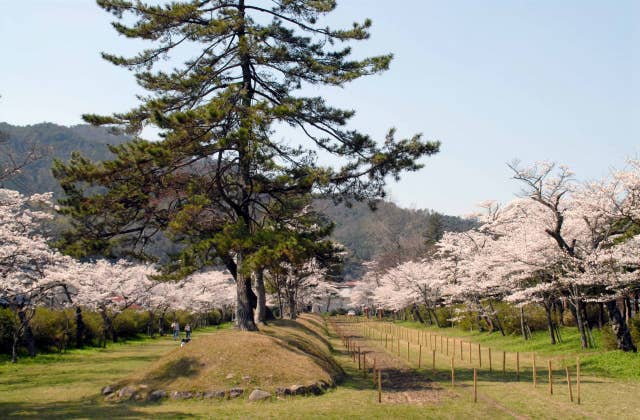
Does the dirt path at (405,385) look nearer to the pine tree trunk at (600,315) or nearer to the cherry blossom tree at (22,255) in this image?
the pine tree trunk at (600,315)

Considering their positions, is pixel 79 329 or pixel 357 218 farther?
pixel 357 218

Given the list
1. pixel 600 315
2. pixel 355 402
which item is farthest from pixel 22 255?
pixel 600 315

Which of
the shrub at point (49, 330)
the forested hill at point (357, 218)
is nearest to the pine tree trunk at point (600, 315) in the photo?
the shrub at point (49, 330)

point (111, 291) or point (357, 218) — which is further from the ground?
point (357, 218)

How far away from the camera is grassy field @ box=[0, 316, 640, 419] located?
45.0 ft

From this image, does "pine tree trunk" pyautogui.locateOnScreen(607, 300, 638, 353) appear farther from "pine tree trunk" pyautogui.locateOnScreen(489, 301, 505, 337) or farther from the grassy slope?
"pine tree trunk" pyautogui.locateOnScreen(489, 301, 505, 337)

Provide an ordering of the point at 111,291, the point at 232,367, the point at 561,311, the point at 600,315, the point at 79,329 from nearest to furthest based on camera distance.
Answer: the point at 232,367 < the point at 600,315 < the point at 79,329 < the point at 561,311 < the point at 111,291

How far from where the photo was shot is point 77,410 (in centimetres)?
1457

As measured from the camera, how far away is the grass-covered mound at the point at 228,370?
15672 mm

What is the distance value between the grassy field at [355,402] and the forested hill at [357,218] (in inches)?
2476

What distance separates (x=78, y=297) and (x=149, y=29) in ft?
72.2

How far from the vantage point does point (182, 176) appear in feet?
66.6

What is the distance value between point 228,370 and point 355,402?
4.12 metres

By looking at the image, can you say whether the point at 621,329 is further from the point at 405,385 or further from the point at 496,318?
the point at 496,318
